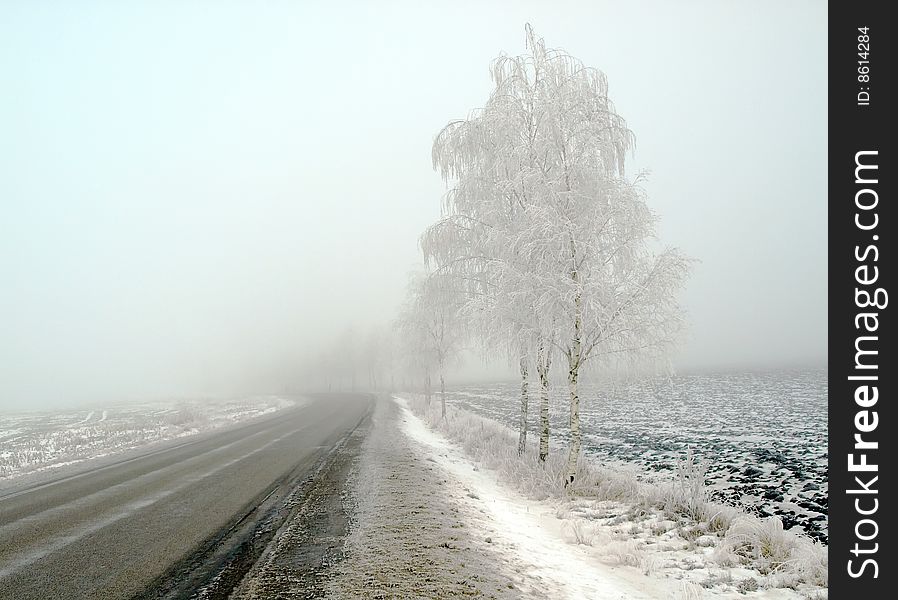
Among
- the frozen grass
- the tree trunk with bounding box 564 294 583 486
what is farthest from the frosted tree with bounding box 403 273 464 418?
the frozen grass

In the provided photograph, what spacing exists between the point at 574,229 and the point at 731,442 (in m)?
12.8

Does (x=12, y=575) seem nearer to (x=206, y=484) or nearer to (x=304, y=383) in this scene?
(x=206, y=484)

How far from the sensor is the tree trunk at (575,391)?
10.2 m

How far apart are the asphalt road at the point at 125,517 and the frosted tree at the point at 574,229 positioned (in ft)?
23.9

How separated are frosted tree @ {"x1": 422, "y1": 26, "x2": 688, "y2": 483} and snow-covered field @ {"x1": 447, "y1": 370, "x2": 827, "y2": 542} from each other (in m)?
1.80

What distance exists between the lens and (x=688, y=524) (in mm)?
7512

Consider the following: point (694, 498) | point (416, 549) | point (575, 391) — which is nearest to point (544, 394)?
point (575, 391)

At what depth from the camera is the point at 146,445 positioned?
68.7 ft

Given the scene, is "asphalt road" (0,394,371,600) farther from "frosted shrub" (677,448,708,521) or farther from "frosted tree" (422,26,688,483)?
"frosted shrub" (677,448,708,521)

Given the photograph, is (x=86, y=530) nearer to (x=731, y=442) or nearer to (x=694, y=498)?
(x=694, y=498)

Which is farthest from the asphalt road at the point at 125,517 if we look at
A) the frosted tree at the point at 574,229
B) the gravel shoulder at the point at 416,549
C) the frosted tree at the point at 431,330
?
the frosted tree at the point at 431,330

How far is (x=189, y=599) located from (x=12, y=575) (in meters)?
2.77

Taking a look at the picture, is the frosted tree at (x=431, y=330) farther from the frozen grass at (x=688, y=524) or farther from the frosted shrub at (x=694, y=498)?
the frosted shrub at (x=694, y=498)
